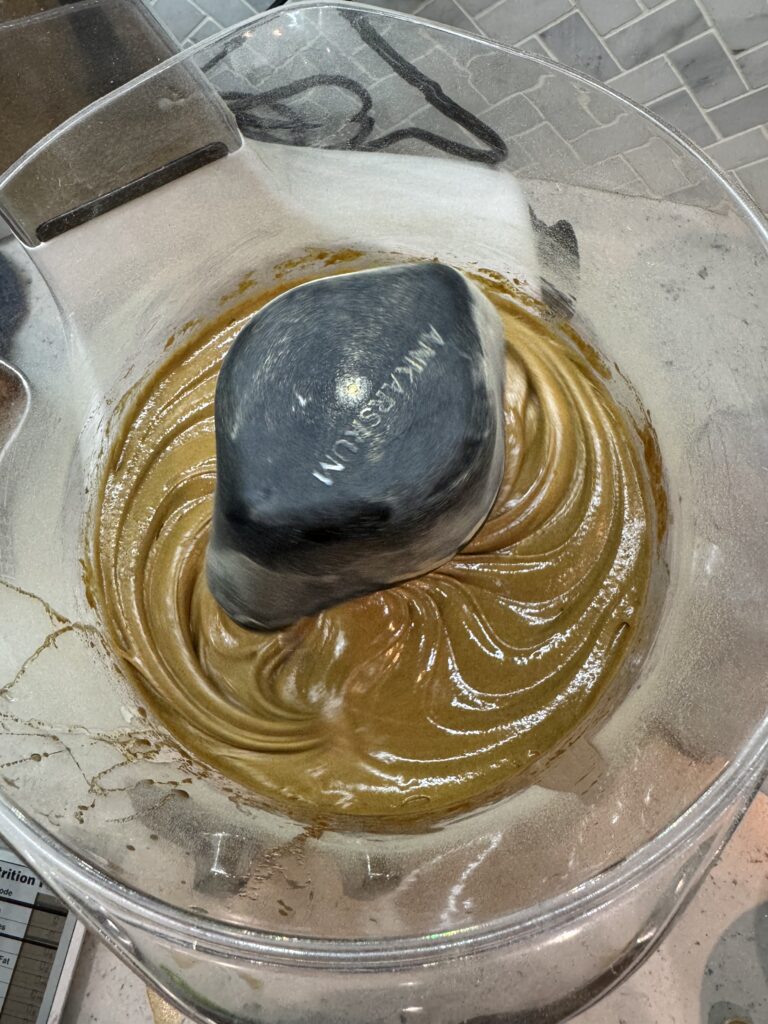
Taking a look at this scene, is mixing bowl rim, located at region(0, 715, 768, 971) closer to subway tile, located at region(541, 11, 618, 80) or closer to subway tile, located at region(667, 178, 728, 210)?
subway tile, located at region(667, 178, 728, 210)

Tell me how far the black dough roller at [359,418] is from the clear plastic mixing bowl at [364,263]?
24 cm

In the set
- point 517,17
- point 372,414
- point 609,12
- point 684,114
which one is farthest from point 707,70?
point 372,414

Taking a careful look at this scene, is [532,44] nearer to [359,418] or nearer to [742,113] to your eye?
[742,113]

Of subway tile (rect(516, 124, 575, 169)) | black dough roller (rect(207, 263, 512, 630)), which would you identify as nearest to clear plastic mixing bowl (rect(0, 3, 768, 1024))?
subway tile (rect(516, 124, 575, 169))

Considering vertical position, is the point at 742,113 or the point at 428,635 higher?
the point at 742,113

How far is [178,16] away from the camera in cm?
133

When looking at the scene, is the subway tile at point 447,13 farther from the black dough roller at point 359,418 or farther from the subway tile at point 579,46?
the black dough roller at point 359,418

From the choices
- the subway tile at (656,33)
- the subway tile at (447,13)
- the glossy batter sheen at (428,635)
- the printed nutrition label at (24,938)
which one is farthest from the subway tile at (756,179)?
the printed nutrition label at (24,938)

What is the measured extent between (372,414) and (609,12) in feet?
3.87

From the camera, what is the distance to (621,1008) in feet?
2.82

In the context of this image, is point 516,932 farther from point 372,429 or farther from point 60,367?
point 60,367

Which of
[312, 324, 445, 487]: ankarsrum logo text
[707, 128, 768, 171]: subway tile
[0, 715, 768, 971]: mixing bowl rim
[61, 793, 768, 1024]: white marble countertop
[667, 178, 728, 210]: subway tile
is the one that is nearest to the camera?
[312, 324, 445, 487]: ankarsrum logo text

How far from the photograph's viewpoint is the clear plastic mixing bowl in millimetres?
533

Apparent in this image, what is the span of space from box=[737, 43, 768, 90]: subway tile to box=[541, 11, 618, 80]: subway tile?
0.19 meters
